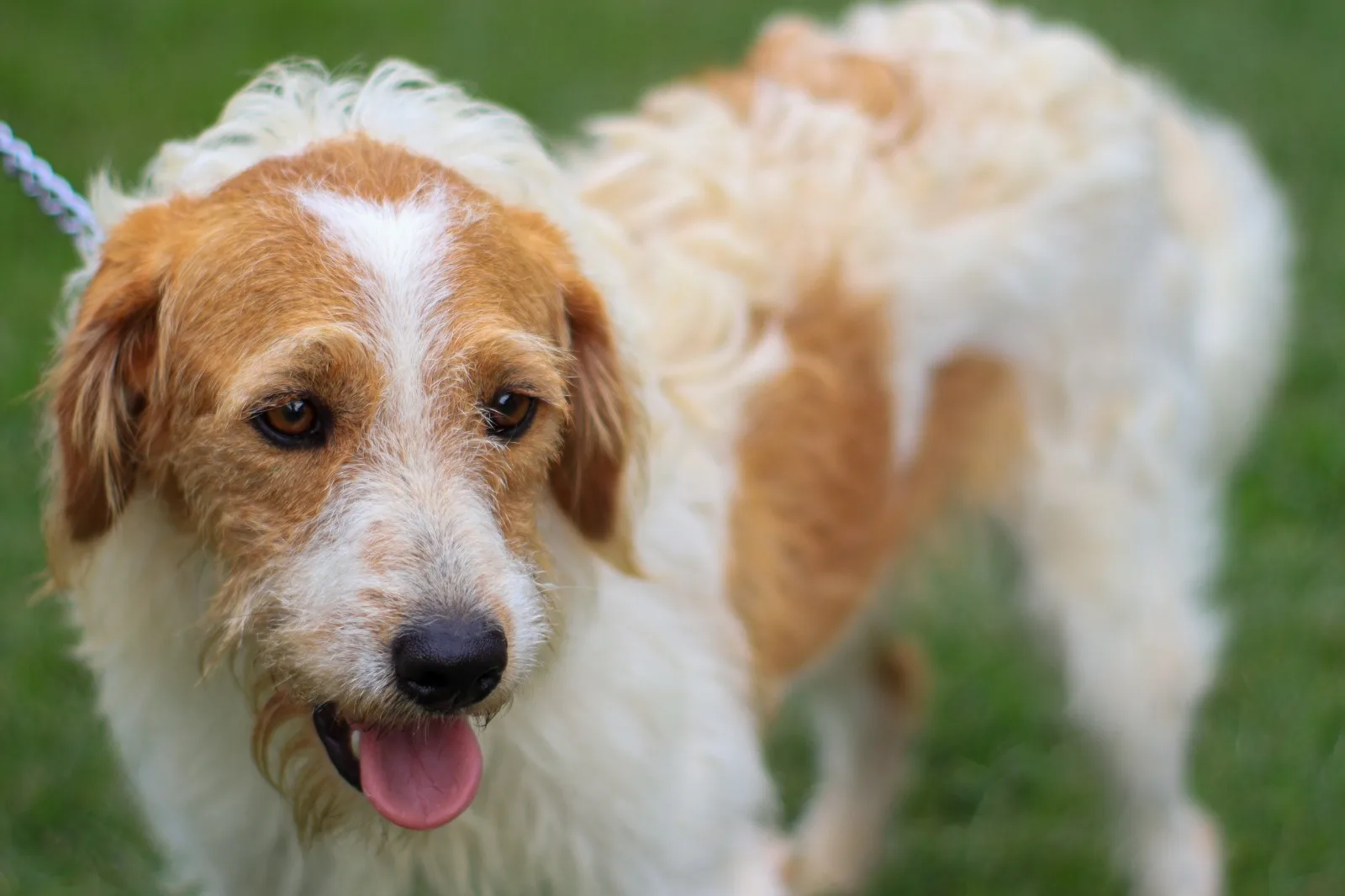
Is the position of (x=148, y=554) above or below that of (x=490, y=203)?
below

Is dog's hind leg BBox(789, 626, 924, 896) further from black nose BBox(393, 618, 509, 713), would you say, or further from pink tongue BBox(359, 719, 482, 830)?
black nose BBox(393, 618, 509, 713)

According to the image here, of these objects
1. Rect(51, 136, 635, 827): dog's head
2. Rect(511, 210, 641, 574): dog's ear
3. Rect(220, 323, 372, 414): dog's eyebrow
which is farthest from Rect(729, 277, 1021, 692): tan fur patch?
Rect(220, 323, 372, 414): dog's eyebrow

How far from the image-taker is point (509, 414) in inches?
98.5

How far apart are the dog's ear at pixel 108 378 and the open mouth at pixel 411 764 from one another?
50 centimetres

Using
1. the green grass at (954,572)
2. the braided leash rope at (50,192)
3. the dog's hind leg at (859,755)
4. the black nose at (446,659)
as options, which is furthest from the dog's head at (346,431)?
the dog's hind leg at (859,755)

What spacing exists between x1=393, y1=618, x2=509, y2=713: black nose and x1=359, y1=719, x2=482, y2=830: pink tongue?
207mm

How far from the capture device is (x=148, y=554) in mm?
2633

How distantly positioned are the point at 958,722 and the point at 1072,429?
1.54m

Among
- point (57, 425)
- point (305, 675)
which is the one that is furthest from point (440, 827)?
point (57, 425)

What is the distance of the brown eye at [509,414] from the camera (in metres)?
2.47

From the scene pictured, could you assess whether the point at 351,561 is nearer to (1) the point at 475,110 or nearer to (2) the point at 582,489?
(2) the point at 582,489

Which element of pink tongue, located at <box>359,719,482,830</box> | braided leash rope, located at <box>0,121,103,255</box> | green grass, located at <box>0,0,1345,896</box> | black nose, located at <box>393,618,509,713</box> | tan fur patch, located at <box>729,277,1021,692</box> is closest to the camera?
black nose, located at <box>393,618,509,713</box>

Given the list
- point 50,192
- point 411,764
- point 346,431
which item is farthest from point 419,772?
point 50,192

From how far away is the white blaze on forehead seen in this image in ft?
7.73
